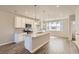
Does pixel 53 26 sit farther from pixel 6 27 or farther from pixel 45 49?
pixel 6 27

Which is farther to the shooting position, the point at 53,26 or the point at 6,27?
the point at 6,27

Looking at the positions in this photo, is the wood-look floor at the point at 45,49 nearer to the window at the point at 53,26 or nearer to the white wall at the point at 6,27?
the white wall at the point at 6,27

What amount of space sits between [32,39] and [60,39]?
2380mm

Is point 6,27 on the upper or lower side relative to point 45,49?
upper

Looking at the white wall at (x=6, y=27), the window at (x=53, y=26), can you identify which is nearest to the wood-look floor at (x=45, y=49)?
the white wall at (x=6, y=27)

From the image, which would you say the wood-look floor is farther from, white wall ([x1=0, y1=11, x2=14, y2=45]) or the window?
the window

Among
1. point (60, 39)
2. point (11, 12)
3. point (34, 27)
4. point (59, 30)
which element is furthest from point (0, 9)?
point (60, 39)

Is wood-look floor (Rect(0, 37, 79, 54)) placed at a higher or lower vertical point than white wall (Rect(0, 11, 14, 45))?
lower

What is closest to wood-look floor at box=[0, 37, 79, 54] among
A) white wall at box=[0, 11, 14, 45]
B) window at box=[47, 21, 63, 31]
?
white wall at box=[0, 11, 14, 45]

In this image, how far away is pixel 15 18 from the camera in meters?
5.57

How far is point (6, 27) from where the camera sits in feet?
18.6

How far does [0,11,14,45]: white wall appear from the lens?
17.2 ft

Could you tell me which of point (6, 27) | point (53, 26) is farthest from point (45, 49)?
point (6, 27)

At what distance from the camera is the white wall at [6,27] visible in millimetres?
5242
